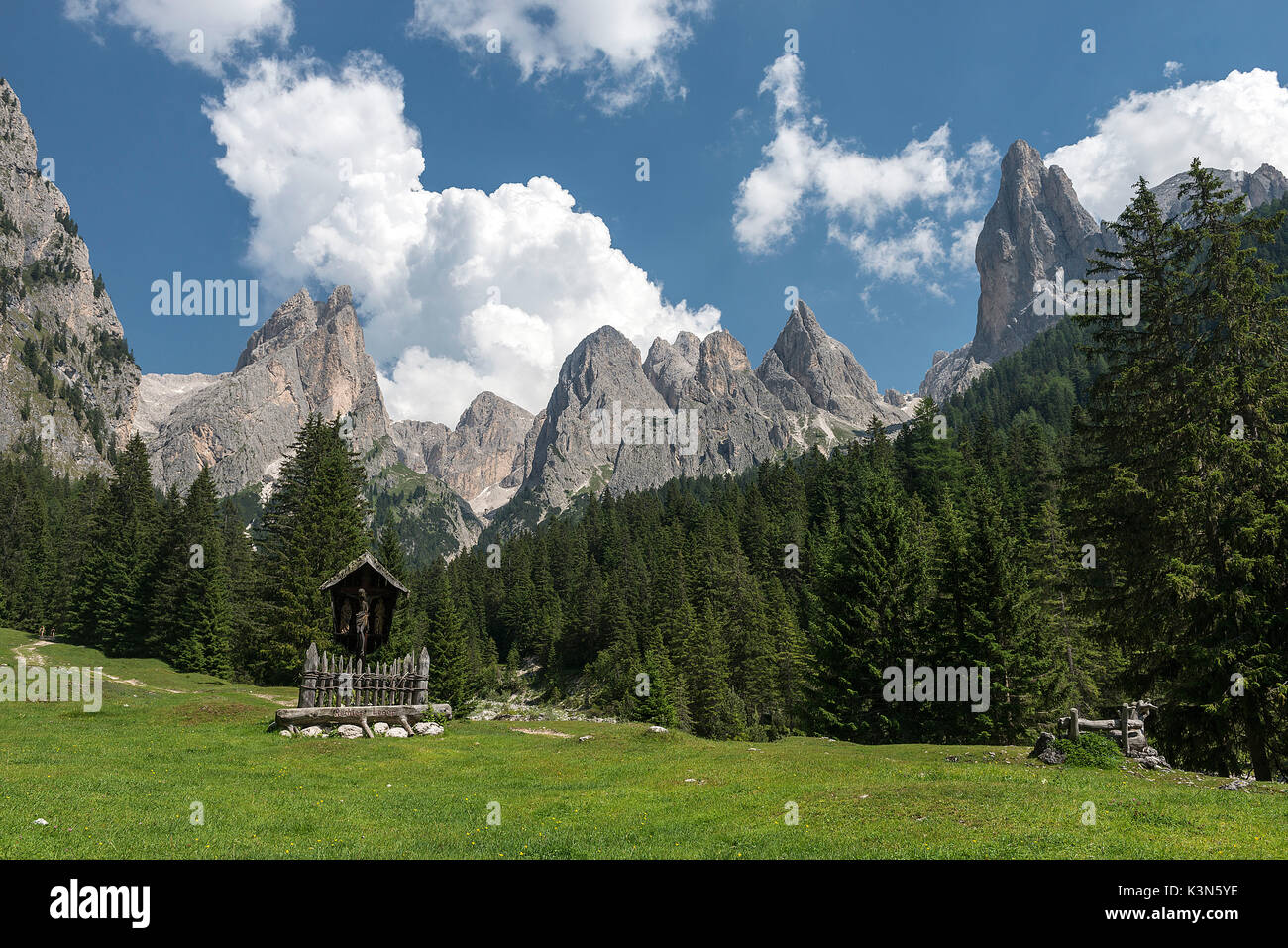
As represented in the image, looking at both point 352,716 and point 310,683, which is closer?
point 352,716

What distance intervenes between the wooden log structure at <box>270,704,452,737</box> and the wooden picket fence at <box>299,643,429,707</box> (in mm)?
406

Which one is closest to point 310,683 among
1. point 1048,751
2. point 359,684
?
point 359,684

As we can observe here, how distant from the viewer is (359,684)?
23.5m

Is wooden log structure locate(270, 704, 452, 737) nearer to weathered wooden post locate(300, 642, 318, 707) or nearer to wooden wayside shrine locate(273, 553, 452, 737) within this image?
wooden wayside shrine locate(273, 553, 452, 737)

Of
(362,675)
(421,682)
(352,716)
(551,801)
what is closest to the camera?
(551,801)

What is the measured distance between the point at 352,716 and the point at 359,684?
1.35 metres

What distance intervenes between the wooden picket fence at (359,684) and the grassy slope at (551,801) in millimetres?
1979

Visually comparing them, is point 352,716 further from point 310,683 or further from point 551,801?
point 551,801

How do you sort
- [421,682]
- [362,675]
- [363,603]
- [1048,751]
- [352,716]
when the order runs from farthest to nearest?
[363,603]
[421,682]
[362,675]
[352,716]
[1048,751]

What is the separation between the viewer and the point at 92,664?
1762 inches

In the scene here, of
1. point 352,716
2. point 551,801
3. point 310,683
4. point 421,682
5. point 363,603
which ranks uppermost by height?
point 363,603

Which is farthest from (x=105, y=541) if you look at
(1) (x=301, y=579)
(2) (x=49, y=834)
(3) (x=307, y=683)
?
(2) (x=49, y=834)
